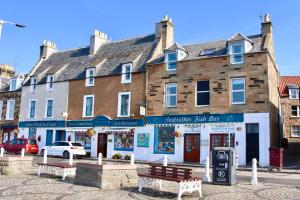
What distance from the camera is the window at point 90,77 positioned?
32.8 m

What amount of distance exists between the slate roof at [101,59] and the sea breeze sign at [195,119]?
15.9 ft

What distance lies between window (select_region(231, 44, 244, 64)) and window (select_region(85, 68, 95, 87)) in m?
13.4

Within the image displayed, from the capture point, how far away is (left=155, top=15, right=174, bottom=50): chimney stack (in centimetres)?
3158

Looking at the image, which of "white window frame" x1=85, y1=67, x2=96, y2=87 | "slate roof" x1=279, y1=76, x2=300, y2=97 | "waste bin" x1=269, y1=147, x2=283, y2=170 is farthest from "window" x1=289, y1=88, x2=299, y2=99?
"white window frame" x1=85, y1=67, x2=96, y2=87

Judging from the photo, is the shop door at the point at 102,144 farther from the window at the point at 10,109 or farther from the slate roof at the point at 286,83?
the slate roof at the point at 286,83

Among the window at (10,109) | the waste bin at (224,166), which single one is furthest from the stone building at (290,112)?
the window at (10,109)

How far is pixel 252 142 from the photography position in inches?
962

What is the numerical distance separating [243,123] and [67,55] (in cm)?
2267

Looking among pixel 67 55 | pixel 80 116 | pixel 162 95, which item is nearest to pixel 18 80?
pixel 67 55

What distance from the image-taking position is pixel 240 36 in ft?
85.8

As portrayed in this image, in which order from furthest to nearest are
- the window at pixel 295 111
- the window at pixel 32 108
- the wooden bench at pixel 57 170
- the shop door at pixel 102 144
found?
the window at pixel 295 111, the window at pixel 32 108, the shop door at pixel 102 144, the wooden bench at pixel 57 170

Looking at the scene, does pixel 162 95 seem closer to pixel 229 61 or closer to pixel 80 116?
pixel 229 61

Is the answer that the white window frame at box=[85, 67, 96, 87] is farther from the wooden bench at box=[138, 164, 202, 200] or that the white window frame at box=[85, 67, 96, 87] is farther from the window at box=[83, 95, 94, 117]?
the wooden bench at box=[138, 164, 202, 200]

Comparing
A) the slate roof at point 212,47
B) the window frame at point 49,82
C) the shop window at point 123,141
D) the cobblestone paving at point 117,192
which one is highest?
the slate roof at point 212,47
